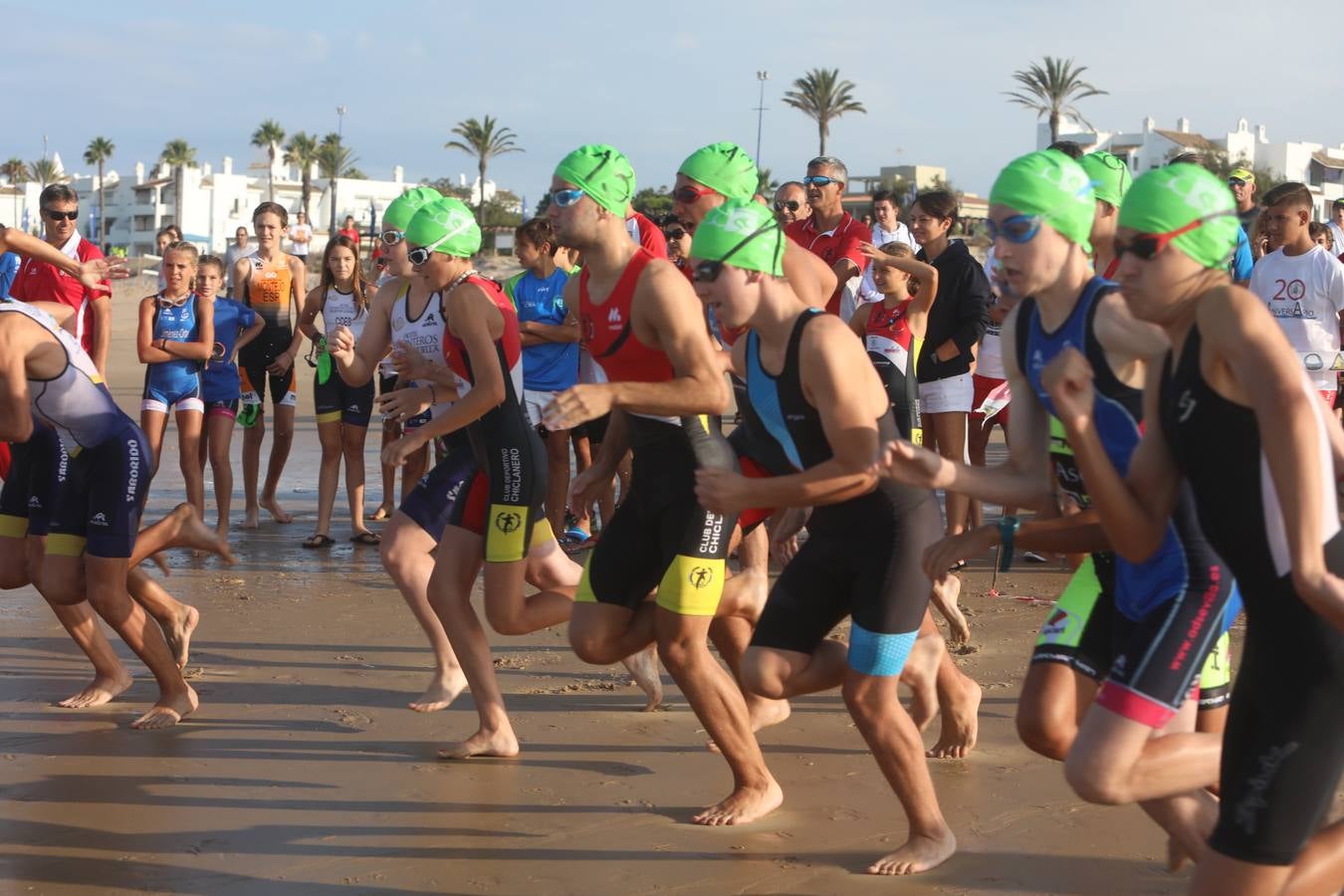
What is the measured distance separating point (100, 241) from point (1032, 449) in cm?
8982

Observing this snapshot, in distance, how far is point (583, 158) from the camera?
17.1ft

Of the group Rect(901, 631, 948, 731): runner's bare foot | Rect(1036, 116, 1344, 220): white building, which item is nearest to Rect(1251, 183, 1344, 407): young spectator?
Rect(901, 631, 948, 731): runner's bare foot

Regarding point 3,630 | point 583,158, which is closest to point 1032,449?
point 583,158

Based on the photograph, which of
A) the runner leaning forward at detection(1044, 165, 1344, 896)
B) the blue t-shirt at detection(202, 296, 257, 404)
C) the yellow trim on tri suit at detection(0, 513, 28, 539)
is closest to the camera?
the runner leaning forward at detection(1044, 165, 1344, 896)

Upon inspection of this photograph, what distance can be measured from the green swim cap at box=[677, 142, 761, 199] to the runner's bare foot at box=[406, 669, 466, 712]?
2.29 meters

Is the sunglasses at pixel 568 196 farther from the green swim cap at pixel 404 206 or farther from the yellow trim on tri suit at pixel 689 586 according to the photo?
the yellow trim on tri suit at pixel 689 586

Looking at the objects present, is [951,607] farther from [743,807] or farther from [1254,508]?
[1254,508]

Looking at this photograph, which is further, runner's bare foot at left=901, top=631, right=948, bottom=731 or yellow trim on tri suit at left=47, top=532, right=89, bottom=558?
yellow trim on tri suit at left=47, top=532, right=89, bottom=558

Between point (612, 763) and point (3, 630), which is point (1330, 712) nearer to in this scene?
point (612, 763)

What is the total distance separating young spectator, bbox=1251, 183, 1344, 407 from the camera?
8430mm

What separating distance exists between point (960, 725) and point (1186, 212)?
258cm

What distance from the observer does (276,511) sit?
1097 cm

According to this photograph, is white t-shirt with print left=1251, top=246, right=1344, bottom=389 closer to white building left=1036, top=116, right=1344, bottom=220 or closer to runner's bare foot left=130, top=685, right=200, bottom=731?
runner's bare foot left=130, top=685, right=200, bottom=731

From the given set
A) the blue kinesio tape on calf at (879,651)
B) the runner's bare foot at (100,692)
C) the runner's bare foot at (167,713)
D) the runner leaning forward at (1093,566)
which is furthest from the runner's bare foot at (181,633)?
the runner leaning forward at (1093,566)
